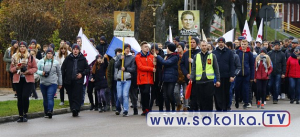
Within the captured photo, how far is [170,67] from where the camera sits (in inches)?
727

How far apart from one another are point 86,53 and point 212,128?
6843mm

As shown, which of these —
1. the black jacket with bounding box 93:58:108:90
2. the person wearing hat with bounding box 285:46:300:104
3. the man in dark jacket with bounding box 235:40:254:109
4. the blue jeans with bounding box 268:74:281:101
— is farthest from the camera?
the person wearing hat with bounding box 285:46:300:104

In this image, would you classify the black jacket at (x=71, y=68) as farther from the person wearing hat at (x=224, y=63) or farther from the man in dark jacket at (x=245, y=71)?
the man in dark jacket at (x=245, y=71)

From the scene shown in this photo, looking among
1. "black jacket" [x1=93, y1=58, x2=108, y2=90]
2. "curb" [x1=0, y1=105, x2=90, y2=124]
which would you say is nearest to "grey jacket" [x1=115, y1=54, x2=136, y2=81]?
"black jacket" [x1=93, y1=58, x2=108, y2=90]

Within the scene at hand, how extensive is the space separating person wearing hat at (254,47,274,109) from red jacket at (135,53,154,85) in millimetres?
4258

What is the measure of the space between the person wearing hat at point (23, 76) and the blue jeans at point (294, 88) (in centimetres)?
908

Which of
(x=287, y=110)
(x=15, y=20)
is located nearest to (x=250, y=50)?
(x=287, y=110)

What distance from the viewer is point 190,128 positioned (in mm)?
15477

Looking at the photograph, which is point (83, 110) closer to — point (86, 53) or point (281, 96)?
point (86, 53)

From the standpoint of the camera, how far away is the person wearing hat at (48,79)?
18469mm

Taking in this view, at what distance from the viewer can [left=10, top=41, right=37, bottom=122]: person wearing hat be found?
17562mm

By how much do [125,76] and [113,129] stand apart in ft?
11.7

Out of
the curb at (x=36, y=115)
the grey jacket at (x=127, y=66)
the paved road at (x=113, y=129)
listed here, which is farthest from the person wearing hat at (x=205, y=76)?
the curb at (x=36, y=115)

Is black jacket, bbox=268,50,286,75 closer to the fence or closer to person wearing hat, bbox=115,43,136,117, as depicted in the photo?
person wearing hat, bbox=115,43,136,117
